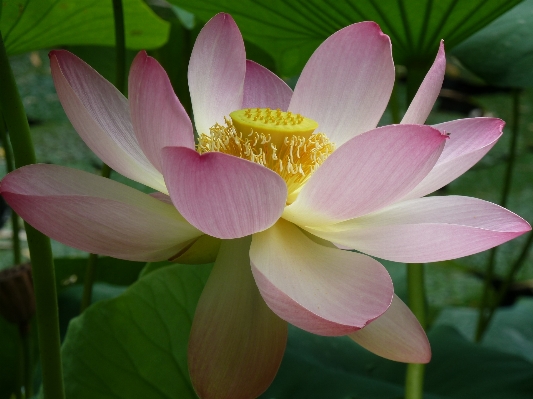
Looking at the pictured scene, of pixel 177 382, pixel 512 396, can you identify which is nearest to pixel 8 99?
pixel 177 382

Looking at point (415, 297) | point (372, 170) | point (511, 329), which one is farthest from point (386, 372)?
point (511, 329)

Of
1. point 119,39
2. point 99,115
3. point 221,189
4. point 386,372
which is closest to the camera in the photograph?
point 221,189

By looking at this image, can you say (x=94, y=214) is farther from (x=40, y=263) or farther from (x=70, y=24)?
(x=70, y=24)

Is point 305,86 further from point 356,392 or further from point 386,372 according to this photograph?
point 386,372

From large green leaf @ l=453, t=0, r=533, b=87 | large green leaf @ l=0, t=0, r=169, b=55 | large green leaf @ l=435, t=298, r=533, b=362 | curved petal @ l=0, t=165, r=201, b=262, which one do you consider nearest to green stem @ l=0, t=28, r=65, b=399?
curved petal @ l=0, t=165, r=201, b=262

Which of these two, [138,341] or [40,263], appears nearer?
[40,263]

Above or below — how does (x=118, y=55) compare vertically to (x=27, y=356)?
above
